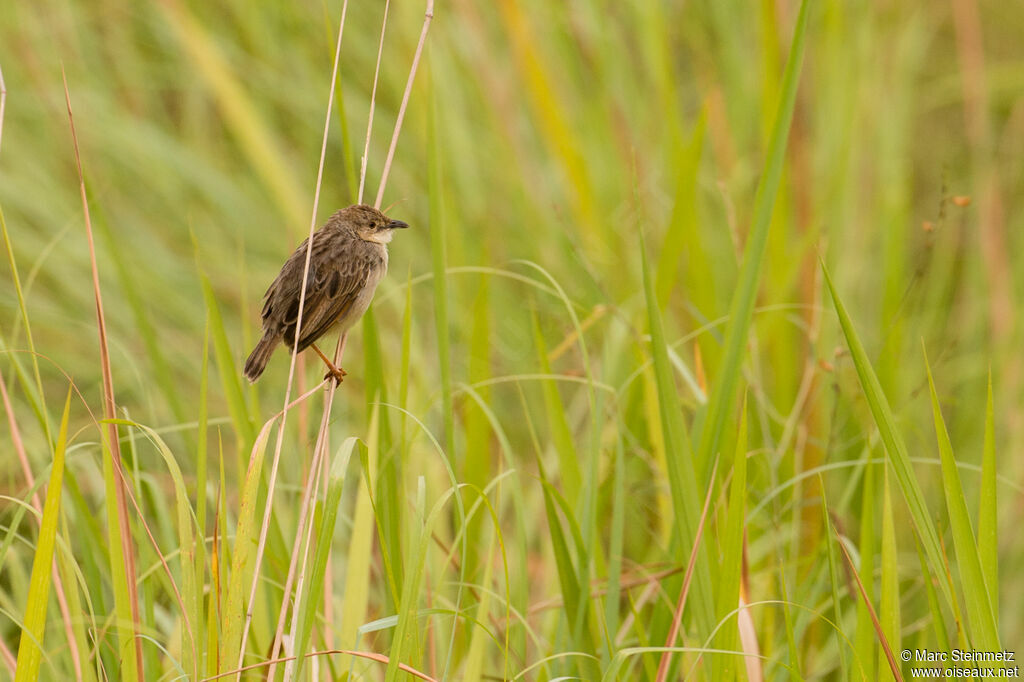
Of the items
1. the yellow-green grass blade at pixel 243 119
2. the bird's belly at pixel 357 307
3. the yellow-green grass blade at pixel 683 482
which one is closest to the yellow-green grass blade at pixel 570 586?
the yellow-green grass blade at pixel 683 482

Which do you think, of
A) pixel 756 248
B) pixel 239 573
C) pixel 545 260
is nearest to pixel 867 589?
pixel 756 248

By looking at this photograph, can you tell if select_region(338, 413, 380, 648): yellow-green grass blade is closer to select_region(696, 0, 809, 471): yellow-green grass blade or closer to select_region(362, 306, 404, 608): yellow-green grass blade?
select_region(362, 306, 404, 608): yellow-green grass blade

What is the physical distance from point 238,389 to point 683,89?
11.1 feet

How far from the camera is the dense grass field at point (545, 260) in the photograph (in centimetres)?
267

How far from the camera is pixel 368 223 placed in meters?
2.52

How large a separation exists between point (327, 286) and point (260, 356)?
9.1 inches

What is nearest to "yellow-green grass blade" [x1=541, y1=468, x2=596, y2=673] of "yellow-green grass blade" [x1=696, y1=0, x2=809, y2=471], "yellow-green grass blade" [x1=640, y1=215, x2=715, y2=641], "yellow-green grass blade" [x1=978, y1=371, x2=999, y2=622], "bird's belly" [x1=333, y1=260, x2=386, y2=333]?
"yellow-green grass blade" [x1=640, y1=215, x2=715, y2=641]

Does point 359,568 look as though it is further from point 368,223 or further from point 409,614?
point 368,223

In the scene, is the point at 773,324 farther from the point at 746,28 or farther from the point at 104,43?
the point at 104,43

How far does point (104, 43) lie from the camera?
15.1ft

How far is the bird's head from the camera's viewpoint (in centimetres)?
247

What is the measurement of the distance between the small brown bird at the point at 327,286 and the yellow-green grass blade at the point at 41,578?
1.99 feet

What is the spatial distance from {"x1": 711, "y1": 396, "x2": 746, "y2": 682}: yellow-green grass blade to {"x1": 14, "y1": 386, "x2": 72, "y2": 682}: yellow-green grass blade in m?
1.11

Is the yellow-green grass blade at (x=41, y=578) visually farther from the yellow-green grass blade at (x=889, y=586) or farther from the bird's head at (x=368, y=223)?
the yellow-green grass blade at (x=889, y=586)
